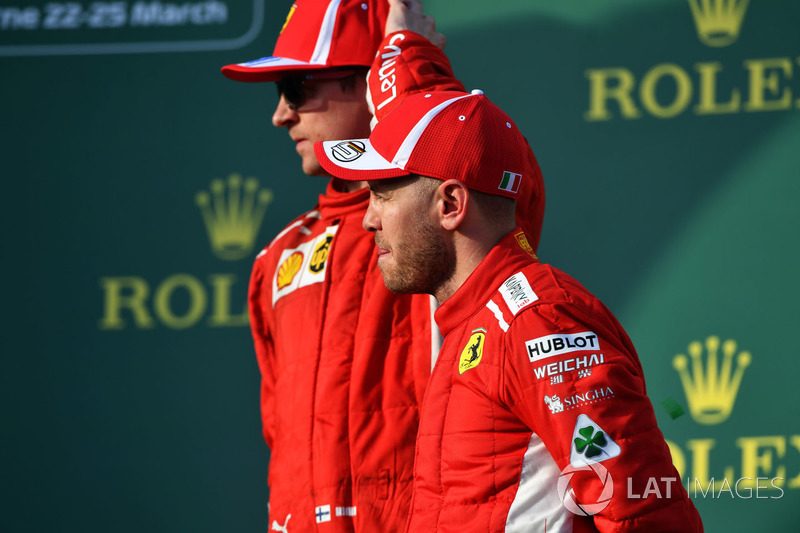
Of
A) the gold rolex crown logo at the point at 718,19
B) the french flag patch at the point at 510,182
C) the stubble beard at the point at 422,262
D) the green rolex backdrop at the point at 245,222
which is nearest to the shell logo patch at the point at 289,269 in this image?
the stubble beard at the point at 422,262

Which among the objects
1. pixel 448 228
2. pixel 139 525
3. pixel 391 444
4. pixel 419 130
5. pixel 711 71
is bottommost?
pixel 139 525

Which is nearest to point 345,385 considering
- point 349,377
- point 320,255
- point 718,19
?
point 349,377

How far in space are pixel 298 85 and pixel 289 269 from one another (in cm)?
37

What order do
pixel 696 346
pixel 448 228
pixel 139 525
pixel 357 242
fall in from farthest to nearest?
1. pixel 139 525
2. pixel 696 346
3. pixel 357 242
4. pixel 448 228

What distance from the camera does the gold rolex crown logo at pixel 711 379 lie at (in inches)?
101

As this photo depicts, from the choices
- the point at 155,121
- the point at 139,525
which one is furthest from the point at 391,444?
the point at 155,121

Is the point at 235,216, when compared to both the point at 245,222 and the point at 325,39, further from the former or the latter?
the point at 325,39

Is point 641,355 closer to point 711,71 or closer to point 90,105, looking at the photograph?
point 711,71

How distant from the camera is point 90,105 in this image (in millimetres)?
2938

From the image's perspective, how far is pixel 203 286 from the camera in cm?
285

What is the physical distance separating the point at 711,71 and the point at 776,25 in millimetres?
194

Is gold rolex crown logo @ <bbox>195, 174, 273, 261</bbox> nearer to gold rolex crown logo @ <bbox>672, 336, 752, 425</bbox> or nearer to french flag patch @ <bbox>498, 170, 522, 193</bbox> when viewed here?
gold rolex crown logo @ <bbox>672, 336, 752, 425</bbox>

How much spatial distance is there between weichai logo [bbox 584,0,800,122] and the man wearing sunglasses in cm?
81

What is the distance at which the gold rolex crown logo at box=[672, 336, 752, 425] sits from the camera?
2570 mm
